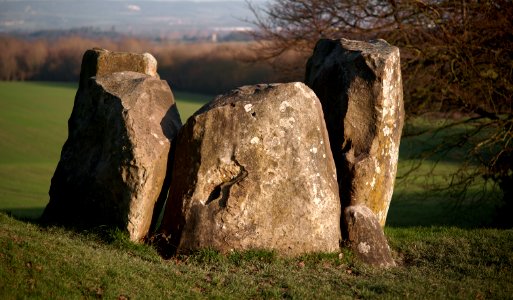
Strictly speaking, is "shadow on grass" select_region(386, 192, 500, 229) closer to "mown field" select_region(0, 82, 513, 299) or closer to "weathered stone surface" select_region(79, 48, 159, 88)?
"mown field" select_region(0, 82, 513, 299)

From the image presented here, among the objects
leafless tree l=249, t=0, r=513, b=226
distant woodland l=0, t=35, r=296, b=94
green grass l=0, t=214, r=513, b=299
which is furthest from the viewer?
distant woodland l=0, t=35, r=296, b=94

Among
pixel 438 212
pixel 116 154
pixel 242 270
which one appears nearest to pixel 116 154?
pixel 116 154

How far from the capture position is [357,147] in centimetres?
1333

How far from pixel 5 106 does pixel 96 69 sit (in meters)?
49.6

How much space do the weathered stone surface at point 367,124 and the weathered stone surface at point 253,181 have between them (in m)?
0.99

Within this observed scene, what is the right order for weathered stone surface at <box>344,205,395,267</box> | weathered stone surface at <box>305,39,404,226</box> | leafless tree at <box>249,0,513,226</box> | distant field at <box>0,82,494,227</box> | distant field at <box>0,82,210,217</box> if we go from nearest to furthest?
1. weathered stone surface at <box>344,205,395,267</box>
2. weathered stone surface at <box>305,39,404,226</box>
3. leafless tree at <box>249,0,513,226</box>
4. distant field at <box>0,82,494,227</box>
5. distant field at <box>0,82,210,217</box>

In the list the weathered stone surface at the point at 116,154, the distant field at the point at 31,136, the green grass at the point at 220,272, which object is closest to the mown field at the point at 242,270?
the green grass at the point at 220,272

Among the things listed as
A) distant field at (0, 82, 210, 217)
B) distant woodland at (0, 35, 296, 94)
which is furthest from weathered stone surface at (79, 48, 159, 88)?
distant woodland at (0, 35, 296, 94)

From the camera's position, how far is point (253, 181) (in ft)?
39.0

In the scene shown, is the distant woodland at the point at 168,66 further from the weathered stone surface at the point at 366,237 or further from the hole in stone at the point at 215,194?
the hole in stone at the point at 215,194

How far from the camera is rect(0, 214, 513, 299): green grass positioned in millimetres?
9531

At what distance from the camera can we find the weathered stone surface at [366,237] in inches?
492

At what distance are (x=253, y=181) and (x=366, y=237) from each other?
2502 mm

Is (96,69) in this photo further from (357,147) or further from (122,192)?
(357,147)
